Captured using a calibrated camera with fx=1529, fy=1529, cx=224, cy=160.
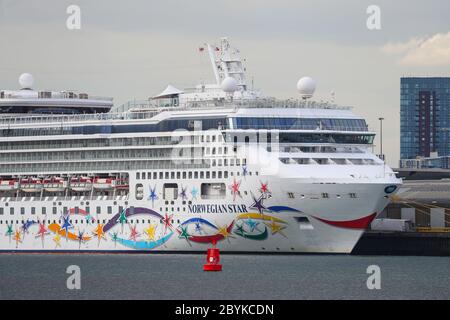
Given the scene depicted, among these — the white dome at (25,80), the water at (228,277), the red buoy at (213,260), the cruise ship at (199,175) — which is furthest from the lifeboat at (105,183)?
the white dome at (25,80)

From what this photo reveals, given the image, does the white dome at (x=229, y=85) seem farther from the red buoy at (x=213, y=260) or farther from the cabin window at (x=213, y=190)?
the red buoy at (x=213, y=260)

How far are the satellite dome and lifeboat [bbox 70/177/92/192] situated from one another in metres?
14.6

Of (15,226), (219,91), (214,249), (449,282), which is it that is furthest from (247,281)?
(15,226)

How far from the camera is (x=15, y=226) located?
333ft

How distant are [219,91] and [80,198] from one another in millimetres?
11302

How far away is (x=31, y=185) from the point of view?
101m

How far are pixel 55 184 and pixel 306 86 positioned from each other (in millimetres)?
17673

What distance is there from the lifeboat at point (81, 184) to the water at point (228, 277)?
478 centimetres

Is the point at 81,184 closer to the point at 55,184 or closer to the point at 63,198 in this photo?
the point at 63,198

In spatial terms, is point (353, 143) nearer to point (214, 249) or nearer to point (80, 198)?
point (214, 249)

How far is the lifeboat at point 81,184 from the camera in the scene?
97500mm

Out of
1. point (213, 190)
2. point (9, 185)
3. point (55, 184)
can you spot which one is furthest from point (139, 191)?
point (9, 185)

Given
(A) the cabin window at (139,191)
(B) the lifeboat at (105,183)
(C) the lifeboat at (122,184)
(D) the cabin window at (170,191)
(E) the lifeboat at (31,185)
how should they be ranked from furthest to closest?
(E) the lifeboat at (31,185)
(B) the lifeboat at (105,183)
(C) the lifeboat at (122,184)
(A) the cabin window at (139,191)
(D) the cabin window at (170,191)

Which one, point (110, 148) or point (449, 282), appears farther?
point (110, 148)
